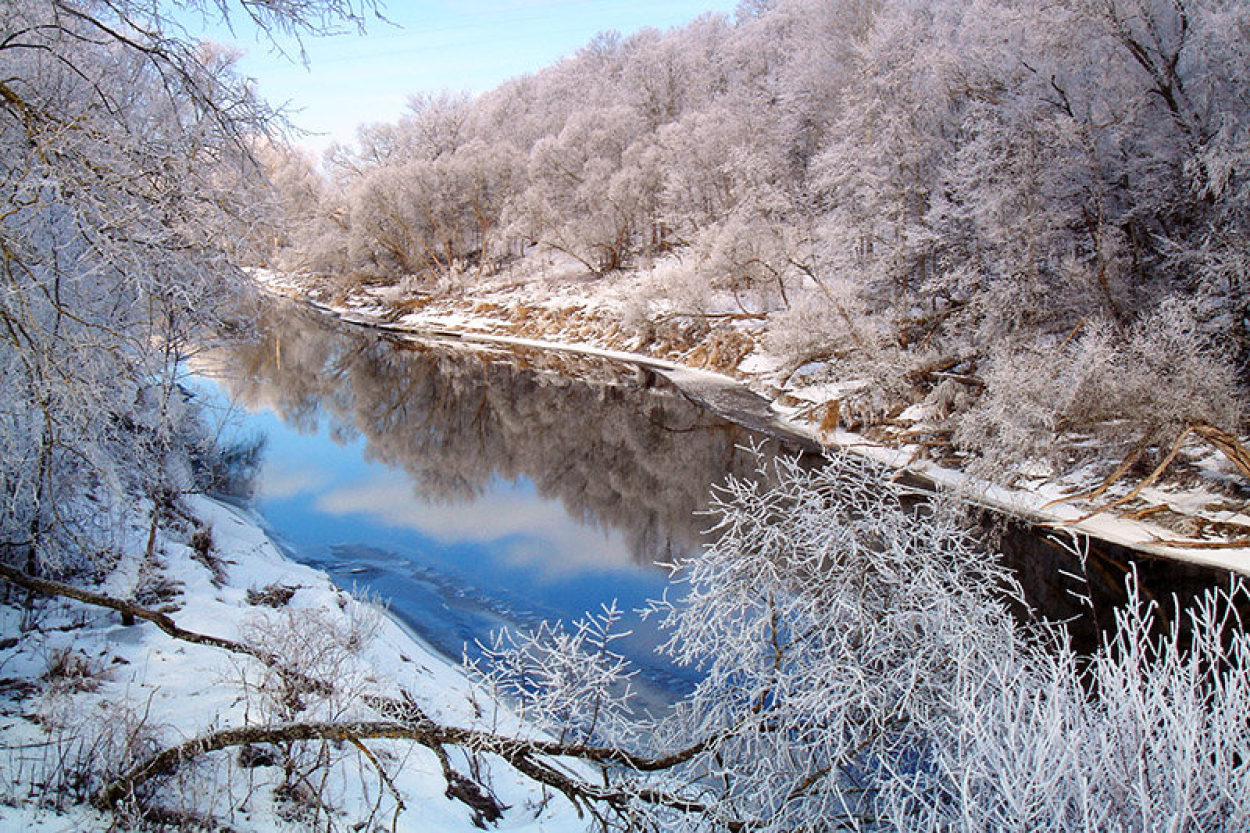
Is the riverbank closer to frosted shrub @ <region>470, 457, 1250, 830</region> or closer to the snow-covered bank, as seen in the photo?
the snow-covered bank

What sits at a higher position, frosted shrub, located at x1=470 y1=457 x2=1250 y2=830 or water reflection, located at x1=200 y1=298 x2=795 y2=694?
frosted shrub, located at x1=470 y1=457 x2=1250 y2=830

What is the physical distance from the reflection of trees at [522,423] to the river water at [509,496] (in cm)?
7

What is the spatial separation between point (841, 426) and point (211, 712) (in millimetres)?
14960

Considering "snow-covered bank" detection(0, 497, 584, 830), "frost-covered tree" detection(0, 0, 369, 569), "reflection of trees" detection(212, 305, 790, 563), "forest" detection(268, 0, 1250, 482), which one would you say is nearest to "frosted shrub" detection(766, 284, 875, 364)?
"forest" detection(268, 0, 1250, 482)

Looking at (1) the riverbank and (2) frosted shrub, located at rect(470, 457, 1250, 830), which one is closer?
(2) frosted shrub, located at rect(470, 457, 1250, 830)

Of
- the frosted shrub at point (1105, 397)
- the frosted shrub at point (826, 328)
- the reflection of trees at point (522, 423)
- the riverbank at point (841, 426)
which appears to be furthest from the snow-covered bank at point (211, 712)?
the frosted shrub at point (826, 328)

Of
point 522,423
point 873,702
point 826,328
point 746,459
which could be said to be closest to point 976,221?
point 826,328

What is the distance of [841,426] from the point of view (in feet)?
57.0

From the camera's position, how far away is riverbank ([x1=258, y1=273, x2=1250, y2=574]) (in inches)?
426

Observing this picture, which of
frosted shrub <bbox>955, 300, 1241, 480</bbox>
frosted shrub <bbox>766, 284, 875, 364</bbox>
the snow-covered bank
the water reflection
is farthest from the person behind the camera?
frosted shrub <bbox>766, 284, 875, 364</bbox>

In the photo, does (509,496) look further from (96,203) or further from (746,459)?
(96,203)

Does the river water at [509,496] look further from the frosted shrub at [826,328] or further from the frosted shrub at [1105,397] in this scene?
the frosted shrub at [826,328]

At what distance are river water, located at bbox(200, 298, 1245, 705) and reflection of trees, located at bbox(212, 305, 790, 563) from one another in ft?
0.23

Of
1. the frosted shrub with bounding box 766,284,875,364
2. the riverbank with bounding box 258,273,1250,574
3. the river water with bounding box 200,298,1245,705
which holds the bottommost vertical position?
the river water with bounding box 200,298,1245,705
